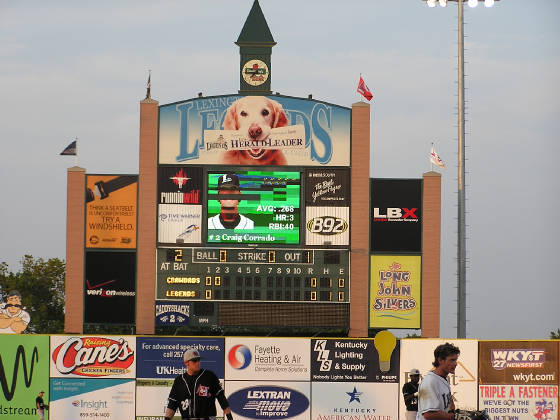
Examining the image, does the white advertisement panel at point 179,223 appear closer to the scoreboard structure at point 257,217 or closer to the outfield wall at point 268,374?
the scoreboard structure at point 257,217

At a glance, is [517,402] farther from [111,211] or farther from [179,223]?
[111,211]

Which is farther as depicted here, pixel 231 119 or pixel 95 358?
pixel 231 119

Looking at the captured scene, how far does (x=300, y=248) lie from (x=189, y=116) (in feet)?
17.9

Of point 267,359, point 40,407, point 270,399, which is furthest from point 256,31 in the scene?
point 40,407

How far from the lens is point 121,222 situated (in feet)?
114

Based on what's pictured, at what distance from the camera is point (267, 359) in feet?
95.0

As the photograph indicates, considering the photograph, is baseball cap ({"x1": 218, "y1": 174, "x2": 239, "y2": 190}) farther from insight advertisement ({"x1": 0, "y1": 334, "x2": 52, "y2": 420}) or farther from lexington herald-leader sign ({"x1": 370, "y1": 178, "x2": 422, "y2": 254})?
insight advertisement ({"x1": 0, "y1": 334, "x2": 52, "y2": 420})

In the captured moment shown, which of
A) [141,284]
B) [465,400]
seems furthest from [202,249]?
[465,400]

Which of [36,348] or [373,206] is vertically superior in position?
Result: [373,206]

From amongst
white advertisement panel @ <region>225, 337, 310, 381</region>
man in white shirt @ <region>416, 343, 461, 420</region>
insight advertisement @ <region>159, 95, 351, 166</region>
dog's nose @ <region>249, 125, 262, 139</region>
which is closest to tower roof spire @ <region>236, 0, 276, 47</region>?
insight advertisement @ <region>159, 95, 351, 166</region>

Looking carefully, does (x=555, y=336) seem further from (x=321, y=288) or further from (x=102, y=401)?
(x=102, y=401)

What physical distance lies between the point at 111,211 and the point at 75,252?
5.66 feet

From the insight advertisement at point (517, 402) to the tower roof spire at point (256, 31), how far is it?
13.9 metres

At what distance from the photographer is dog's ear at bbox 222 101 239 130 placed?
3391 centimetres
